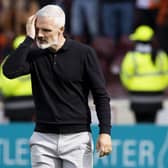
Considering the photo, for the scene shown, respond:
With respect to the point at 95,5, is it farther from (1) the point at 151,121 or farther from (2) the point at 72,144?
(2) the point at 72,144

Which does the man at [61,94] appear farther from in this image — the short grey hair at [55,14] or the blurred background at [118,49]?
the blurred background at [118,49]

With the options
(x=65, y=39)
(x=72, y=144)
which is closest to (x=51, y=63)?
(x=65, y=39)

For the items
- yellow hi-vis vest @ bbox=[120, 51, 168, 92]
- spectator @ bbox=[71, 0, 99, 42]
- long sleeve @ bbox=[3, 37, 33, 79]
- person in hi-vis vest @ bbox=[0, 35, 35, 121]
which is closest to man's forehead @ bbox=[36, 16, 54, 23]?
long sleeve @ bbox=[3, 37, 33, 79]

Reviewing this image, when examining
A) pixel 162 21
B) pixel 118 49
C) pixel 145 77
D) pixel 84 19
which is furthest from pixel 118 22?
pixel 145 77

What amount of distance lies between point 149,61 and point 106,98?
17.1 ft

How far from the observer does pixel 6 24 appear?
12.1m

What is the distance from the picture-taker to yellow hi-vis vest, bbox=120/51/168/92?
10.8 metres

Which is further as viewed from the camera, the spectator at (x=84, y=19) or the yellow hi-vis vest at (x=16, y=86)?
the spectator at (x=84, y=19)

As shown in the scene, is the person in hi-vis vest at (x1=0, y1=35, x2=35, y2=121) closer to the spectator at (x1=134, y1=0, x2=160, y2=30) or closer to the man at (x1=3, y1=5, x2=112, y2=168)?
the spectator at (x1=134, y1=0, x2=160, y2=30)

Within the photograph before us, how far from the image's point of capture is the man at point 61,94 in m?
5.66

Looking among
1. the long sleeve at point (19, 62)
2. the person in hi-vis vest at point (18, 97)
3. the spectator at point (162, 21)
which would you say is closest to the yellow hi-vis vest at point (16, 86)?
the person in hi-vis vest at point (18, 97)

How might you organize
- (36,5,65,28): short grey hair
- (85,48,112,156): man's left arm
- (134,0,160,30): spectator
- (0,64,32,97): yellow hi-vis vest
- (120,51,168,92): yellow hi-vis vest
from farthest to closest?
1. (134,0,160,30): spectator
2. (120,51,168,92): yellow hi-vis vest
3. (0,64,32,97): yellow hi-vis vest
4. (85,48,112,156): man's left arm
5. (36,5,65,28): short grey hair

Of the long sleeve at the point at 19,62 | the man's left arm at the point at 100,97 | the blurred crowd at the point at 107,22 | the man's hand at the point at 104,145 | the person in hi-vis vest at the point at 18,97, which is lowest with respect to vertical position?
the person in hi-vis vest at the point at 18,97

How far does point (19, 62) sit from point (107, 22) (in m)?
6.21
